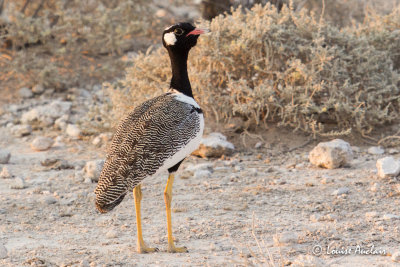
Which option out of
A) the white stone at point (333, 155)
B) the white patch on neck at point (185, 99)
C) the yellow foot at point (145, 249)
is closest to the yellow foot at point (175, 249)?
the yellow foot at point (145, 249)

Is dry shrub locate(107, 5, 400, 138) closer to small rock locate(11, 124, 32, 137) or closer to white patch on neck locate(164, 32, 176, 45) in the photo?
small rock locate(11, 124, 32, 137)

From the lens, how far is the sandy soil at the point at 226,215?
380 cm

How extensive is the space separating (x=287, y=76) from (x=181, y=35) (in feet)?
7.22

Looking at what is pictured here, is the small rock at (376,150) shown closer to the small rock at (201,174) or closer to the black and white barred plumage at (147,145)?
the small rock at (201,174)

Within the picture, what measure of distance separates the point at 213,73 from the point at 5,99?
10.1 feet

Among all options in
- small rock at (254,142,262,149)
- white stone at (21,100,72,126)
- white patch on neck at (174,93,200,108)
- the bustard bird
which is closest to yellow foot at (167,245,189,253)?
the bustard bird

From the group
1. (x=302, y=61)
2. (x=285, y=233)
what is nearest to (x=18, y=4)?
(x=302, y=61)

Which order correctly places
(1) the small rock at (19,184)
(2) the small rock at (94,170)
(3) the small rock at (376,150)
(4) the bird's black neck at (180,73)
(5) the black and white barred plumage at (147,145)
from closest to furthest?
(5) the black and white barred plumage at (147,145), (4) the bird's black neck at (180,73), (1) the small rock at (19,184), (2) the small rock at (94,170), (3) the small rock at (376,150)

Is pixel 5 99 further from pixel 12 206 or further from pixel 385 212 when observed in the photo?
pixel 385 212

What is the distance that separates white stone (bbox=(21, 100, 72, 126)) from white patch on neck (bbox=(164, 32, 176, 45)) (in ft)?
11.0

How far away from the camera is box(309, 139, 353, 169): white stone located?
18.2ft

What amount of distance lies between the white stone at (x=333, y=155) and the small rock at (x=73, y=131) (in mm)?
2773

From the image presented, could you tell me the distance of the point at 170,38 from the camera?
4316mm

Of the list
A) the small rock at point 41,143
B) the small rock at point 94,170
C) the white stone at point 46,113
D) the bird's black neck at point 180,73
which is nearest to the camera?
the bird's black neck at point 180,73
